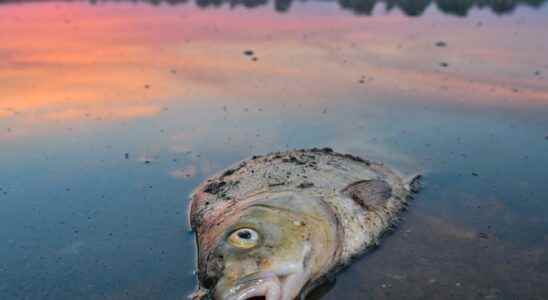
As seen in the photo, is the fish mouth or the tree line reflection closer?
the fish mouth

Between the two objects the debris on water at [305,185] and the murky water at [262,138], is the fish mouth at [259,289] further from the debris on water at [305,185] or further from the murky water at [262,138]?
the debris on water at [305,185]

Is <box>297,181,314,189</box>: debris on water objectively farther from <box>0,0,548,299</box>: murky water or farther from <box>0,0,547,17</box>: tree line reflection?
<box>0,0,547,17</box>: tree line reflection

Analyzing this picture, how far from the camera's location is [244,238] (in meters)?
4.50

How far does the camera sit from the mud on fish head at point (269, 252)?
4203mm

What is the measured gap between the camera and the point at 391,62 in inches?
495

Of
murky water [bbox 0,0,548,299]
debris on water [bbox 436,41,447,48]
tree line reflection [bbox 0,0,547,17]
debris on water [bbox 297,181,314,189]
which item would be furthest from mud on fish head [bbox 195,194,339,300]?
tree line reflection [bbox 0,0,547,17]

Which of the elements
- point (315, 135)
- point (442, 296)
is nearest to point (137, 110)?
point (315, 135)

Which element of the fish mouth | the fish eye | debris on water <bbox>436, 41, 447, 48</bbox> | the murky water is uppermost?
the fish eye

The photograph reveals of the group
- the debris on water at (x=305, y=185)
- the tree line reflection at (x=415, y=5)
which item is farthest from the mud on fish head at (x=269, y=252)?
the tree line reflection at (x=415, y=5)

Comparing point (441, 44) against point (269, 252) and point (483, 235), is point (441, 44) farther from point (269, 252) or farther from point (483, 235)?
point (269, 252)

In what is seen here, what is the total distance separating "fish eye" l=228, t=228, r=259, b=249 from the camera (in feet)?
14.6

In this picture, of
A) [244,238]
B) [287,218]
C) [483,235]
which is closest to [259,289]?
[244,238]

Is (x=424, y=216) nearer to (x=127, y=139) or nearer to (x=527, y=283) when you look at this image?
(x=527, y=283)

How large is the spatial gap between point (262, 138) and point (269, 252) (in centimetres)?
414
